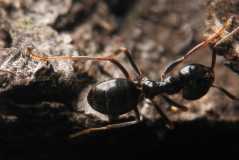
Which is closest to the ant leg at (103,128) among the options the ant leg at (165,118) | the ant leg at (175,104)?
the ant leg at (165,118)

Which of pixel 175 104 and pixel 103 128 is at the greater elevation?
pixel 175 104

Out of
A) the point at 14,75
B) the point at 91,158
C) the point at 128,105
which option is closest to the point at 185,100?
the point at 128,105

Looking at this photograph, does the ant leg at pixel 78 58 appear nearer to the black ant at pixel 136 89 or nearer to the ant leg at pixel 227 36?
the black ant at pixel 136 89

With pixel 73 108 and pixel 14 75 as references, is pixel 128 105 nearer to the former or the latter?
pixel 73 108

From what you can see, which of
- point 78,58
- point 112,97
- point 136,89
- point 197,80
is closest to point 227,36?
point 197,80

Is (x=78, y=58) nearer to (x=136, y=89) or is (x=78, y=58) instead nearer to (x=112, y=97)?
(x=112, y=97)

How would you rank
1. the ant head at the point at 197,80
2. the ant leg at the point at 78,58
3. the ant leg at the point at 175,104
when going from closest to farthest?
the ant leg at the point at 78,58 → the ant head at the point at 197,80 → the ant leg at the point at 175,104

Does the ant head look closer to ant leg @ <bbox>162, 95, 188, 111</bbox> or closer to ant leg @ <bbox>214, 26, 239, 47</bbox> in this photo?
ant leg @ <bbox>162, 95, 188, 111</bbox>
